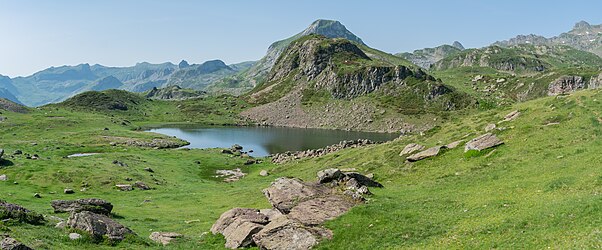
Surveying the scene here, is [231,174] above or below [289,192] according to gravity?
below

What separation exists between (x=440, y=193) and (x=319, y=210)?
1341 centimetres

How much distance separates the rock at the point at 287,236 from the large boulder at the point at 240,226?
3.01 feet

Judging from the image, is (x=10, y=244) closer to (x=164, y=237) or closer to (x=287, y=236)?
(x=164, y=237)

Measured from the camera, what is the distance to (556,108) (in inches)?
2238

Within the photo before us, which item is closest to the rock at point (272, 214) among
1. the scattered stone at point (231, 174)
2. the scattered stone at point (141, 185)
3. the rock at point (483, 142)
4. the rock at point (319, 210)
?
the rock at point (319, 210)

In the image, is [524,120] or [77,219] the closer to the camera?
[77,219]

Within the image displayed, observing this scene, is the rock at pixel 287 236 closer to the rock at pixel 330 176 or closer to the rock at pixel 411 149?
the rock at pixel 330 176

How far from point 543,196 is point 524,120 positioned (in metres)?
30.1

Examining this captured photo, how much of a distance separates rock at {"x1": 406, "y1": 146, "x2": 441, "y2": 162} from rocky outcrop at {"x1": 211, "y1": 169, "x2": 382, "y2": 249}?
1898 cm

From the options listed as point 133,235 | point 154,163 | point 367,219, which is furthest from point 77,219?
point 154,163

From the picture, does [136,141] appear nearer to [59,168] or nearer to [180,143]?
[180,143]

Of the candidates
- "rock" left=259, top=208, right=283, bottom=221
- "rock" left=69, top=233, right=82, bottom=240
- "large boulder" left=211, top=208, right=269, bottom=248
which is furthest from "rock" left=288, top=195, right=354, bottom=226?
"rock" left=69, top=233, right=82, bottom=240

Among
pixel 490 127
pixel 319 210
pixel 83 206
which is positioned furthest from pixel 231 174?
pixel 319 210

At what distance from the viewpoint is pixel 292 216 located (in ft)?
108
